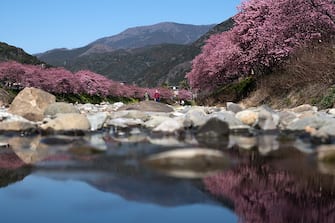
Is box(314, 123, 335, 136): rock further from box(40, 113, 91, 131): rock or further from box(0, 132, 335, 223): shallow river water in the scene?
box(40, 113, 91, 131): rock

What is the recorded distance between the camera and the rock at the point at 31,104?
10.1m

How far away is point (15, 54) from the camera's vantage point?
75875mm

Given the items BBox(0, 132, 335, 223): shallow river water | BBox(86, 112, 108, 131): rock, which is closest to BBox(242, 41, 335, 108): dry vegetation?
BBox(86, 112, 108, 131): rock

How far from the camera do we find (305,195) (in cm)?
337

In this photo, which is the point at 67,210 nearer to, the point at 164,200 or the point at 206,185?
the point at 164,200

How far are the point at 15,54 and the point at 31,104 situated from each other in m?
69.7

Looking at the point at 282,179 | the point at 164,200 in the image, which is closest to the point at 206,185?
the point at 164,200

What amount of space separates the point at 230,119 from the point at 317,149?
2751 mm

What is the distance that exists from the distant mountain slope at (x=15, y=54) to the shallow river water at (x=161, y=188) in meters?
72.3

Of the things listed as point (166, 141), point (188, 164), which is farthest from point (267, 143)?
point (188, 164)

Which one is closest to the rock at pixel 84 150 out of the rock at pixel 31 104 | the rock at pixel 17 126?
the rock at pixel 17 126

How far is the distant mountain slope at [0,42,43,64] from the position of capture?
73875 mm

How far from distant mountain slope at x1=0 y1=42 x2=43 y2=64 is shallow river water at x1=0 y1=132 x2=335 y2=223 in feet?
237

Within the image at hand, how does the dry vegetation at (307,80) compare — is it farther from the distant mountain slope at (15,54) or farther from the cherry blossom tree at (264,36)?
the distant mountain slope at (15,54)
